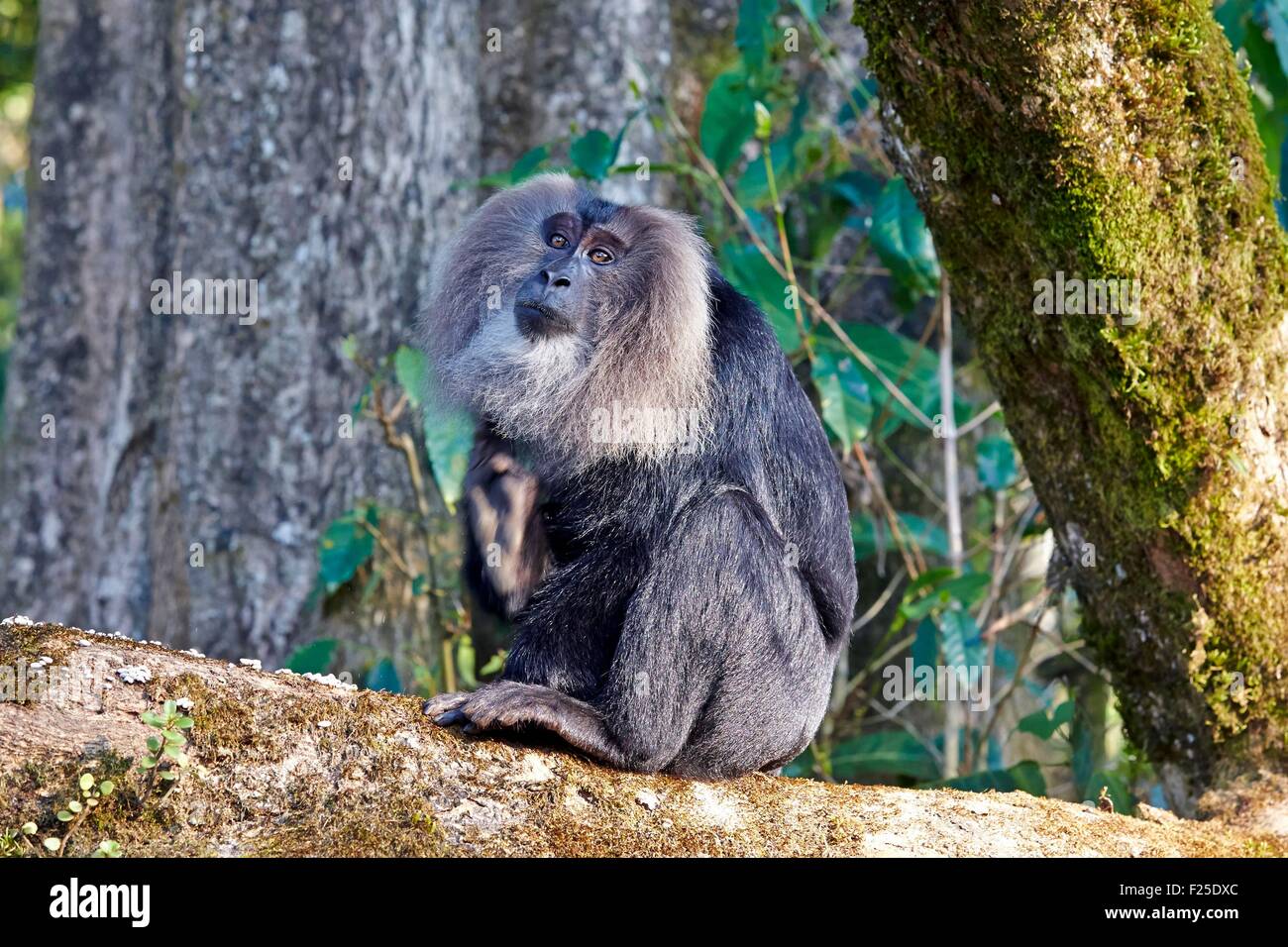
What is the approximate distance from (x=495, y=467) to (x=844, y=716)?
340cm

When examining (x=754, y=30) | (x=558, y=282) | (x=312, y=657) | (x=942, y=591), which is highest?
(x=754, y=30)

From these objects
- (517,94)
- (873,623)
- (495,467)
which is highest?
(517,94)

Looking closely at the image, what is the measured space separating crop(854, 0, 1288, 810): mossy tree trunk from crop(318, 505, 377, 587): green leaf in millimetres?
2569

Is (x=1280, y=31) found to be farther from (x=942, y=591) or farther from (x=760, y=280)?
(x=942, y=591)

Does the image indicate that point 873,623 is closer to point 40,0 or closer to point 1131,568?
point 1131,568

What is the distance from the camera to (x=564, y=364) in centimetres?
397

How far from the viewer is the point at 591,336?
4.01 m

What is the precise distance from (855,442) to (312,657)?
92.9 inches

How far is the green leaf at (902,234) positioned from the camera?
17.6 feet

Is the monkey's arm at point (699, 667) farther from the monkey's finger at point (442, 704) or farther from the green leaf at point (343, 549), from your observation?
the green leaf at point (343, 549)

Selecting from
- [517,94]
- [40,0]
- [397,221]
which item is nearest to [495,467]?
[397,221]

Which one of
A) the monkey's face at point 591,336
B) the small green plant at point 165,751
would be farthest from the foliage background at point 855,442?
the small green plant at point 165,751

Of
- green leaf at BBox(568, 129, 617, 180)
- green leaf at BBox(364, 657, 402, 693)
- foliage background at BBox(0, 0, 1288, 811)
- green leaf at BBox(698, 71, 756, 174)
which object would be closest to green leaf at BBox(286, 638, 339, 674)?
foliage background at BBox(0, 0, 1288, 811)

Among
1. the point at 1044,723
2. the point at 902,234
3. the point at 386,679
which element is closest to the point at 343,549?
the point at 386,679
